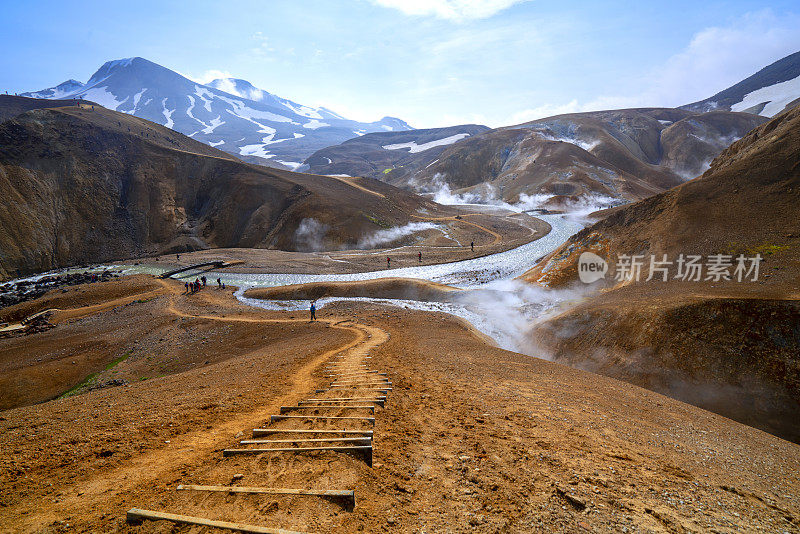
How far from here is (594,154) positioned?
4417 inches

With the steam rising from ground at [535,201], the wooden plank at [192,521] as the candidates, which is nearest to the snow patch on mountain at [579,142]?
the steam rising from ground at [535,201]

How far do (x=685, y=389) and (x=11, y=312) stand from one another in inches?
1875

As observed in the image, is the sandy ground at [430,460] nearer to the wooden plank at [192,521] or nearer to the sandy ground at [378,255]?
the wooden plank at [192,521]

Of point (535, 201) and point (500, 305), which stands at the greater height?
point (535, 201)

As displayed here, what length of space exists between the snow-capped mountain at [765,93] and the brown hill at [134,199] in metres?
166

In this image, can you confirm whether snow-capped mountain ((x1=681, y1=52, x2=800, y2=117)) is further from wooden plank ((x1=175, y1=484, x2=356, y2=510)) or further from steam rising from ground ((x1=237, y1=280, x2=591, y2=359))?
wooden plank ((x1=175, y1=484, x2=356, y2=510))

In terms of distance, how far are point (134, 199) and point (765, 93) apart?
23049cm

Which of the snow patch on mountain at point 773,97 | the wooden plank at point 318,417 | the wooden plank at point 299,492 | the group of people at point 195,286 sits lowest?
the group of people at point 195,286

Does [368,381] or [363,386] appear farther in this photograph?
[368,381]

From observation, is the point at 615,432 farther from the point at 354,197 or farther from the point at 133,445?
the point at 354,197

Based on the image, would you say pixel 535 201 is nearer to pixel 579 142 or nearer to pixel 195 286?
pixel 579 142

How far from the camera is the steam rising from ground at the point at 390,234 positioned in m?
57.6

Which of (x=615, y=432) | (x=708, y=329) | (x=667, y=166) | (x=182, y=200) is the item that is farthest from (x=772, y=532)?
(x=667, y=166)

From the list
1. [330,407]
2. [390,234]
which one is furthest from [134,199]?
[330,407]
